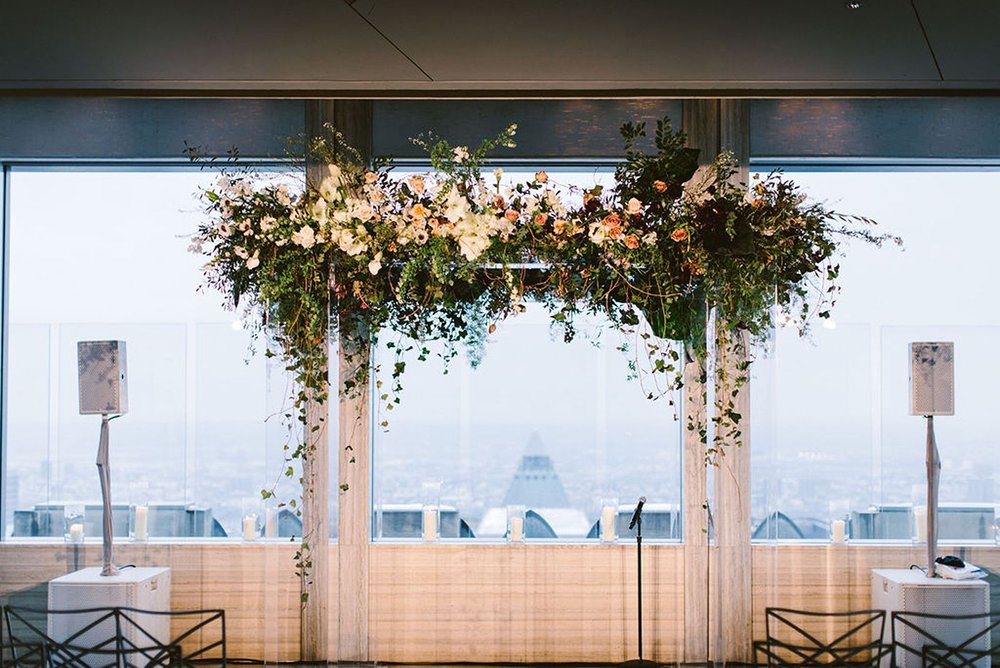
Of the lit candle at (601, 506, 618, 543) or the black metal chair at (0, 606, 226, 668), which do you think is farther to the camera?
the lit candle at (601, 506, 618, 543)

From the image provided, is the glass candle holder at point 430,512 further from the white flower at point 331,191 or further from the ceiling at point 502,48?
the ceiling at point 502,48

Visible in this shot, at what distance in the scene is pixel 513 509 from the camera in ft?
16.7

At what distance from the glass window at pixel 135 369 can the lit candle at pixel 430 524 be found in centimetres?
89

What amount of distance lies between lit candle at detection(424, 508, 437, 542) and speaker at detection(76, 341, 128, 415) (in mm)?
1612

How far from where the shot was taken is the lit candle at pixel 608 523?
5062 mm

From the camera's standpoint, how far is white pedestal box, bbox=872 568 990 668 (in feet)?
13.5

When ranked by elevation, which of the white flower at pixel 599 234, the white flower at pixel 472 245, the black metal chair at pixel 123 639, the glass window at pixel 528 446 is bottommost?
the black metal chair at pixel 123 639

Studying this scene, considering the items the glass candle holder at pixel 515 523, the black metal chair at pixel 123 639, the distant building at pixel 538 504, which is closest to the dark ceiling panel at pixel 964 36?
the distant building at pixel 538 504

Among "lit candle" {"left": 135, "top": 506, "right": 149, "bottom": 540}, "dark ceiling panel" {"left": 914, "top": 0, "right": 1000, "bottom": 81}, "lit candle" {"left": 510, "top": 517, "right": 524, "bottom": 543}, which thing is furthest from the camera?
"lit candle" {"left": 510, "top": 517, "right": 524, "bottom": 543}

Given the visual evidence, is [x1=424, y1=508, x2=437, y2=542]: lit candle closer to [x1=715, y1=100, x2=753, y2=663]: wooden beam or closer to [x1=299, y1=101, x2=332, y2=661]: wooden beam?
[x1=299, y1=101, x2=332, y2=661]: wooden beam

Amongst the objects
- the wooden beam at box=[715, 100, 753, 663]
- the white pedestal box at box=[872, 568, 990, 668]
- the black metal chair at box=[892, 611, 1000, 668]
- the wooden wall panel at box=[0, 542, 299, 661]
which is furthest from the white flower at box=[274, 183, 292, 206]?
the black metal chair at box=[892, 611, 1000, 668]

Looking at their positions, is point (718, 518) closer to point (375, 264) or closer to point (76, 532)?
point (375, 264)

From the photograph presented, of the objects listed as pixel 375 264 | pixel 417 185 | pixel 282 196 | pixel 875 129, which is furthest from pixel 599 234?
pixel 875 129

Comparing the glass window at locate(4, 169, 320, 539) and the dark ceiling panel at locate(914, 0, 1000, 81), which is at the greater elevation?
the dark ceiling panel at locate(914, 0, 1000, 81)
